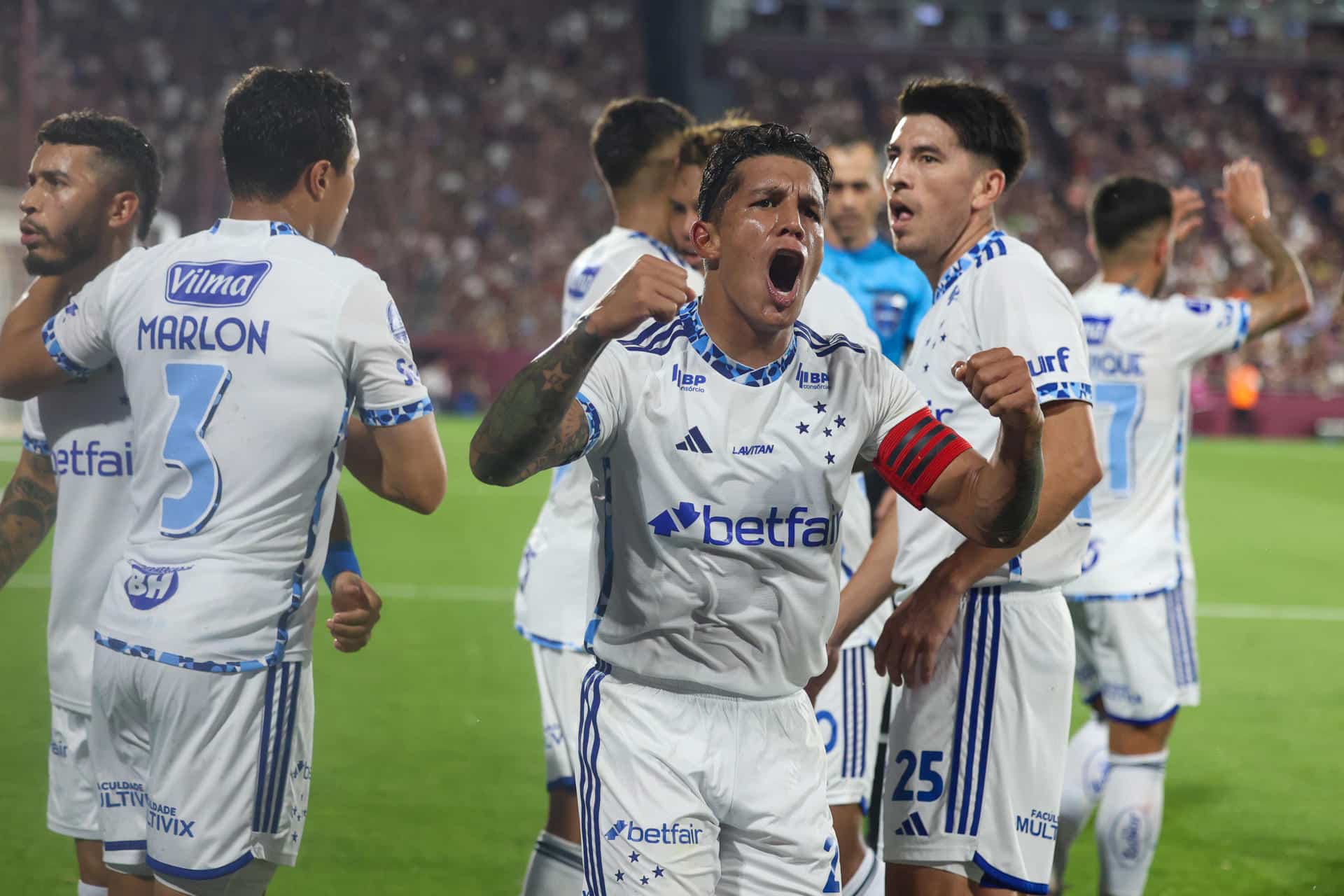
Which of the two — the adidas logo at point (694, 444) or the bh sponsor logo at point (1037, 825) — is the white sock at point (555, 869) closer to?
the bh sponsor logo at point (1037, 825)

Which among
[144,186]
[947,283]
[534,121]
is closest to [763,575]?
[947,283]

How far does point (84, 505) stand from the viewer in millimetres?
3277

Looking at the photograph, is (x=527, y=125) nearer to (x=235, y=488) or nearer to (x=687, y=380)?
(x=235, y=488)

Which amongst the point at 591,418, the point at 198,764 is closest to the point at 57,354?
the point at 198,764

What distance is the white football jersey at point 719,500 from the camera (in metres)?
2.67

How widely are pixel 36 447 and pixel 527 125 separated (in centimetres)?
2745

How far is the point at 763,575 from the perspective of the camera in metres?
2.72

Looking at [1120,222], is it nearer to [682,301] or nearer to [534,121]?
[682,301]

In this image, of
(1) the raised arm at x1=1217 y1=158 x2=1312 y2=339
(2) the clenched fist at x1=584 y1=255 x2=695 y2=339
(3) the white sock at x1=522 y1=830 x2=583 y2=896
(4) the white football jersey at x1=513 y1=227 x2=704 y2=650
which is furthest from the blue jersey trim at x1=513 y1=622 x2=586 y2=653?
(1) the raised arm at x1=1217 y1=158 x2=1312 y2=339

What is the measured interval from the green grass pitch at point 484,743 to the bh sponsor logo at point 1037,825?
1998mm

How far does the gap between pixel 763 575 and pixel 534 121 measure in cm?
2844

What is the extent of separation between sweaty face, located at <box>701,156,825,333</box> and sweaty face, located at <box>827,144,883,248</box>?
2547 millimetres

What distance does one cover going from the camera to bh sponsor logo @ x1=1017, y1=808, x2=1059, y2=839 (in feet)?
10.5

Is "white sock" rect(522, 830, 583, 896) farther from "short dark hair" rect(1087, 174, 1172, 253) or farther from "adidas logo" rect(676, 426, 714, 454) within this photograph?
"short dark hair" rect(1087, 174, 1172, 253)
